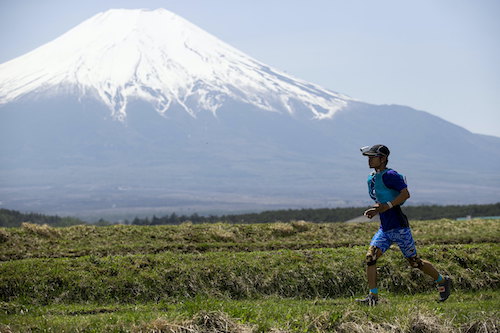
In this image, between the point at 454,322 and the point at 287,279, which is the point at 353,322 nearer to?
the point at 454,322

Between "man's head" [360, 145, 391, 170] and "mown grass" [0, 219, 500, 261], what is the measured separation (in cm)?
645

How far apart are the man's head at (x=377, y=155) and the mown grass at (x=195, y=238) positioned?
21.2 ft

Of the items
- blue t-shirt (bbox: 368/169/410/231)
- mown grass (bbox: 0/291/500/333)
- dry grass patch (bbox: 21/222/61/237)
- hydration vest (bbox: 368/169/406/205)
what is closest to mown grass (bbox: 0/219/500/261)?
dry grass patch (bbox: 21/222/61/237)

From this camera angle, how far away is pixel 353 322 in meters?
13.3

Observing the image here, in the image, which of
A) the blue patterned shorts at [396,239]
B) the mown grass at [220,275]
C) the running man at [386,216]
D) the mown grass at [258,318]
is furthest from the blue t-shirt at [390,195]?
the mown grass at [220,275]

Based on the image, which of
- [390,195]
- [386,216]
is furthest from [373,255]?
[390,195]

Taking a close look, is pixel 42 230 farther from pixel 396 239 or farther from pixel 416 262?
pixel 416 262

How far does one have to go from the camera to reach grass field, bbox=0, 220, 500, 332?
13.3m

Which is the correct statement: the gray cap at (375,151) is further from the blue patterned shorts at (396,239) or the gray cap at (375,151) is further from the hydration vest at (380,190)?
the blue patterned shorts at (396,239)

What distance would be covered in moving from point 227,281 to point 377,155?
5.03 metres

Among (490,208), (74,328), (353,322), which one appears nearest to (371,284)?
(353,322)

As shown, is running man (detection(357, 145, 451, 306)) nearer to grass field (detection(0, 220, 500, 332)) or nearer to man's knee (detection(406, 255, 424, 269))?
man's knee (detection(406, 255, 424, 269))

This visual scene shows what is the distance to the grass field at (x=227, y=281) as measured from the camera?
43.5 ft

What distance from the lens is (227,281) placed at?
17125 millimetres
